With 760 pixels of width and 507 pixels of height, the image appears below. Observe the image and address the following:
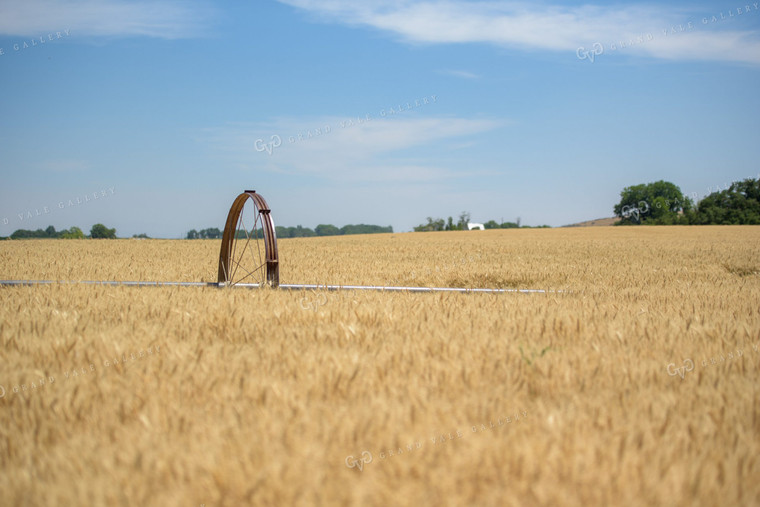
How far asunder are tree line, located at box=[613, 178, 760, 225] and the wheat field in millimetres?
85159

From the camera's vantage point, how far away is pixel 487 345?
12.6 feet

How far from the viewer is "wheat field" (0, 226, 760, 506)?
6.56ft

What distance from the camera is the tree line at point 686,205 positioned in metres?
80.4

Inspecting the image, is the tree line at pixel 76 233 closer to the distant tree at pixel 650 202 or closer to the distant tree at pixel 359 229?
the distant tree at pixel 359 229

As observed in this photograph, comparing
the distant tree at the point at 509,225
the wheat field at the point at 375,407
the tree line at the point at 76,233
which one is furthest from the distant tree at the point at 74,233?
the wheat field at the point at 375,407

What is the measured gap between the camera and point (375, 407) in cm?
251

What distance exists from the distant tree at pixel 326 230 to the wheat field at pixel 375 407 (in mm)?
120912

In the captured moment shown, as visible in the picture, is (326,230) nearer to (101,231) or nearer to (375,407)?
(101,231)

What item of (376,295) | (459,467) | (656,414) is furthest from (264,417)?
(376,295)

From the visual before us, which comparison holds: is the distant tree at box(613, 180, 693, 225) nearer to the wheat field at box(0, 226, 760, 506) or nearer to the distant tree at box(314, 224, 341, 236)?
the distant tree at box(314, 224, 341, 236)

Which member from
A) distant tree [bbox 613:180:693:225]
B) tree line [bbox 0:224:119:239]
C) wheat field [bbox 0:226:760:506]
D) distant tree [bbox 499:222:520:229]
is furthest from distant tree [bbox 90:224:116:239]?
wheat field [bbox 0:226:760:506]

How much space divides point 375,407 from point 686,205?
121436 mm

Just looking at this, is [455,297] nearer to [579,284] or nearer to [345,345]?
[345,345]

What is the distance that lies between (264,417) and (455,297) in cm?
432
